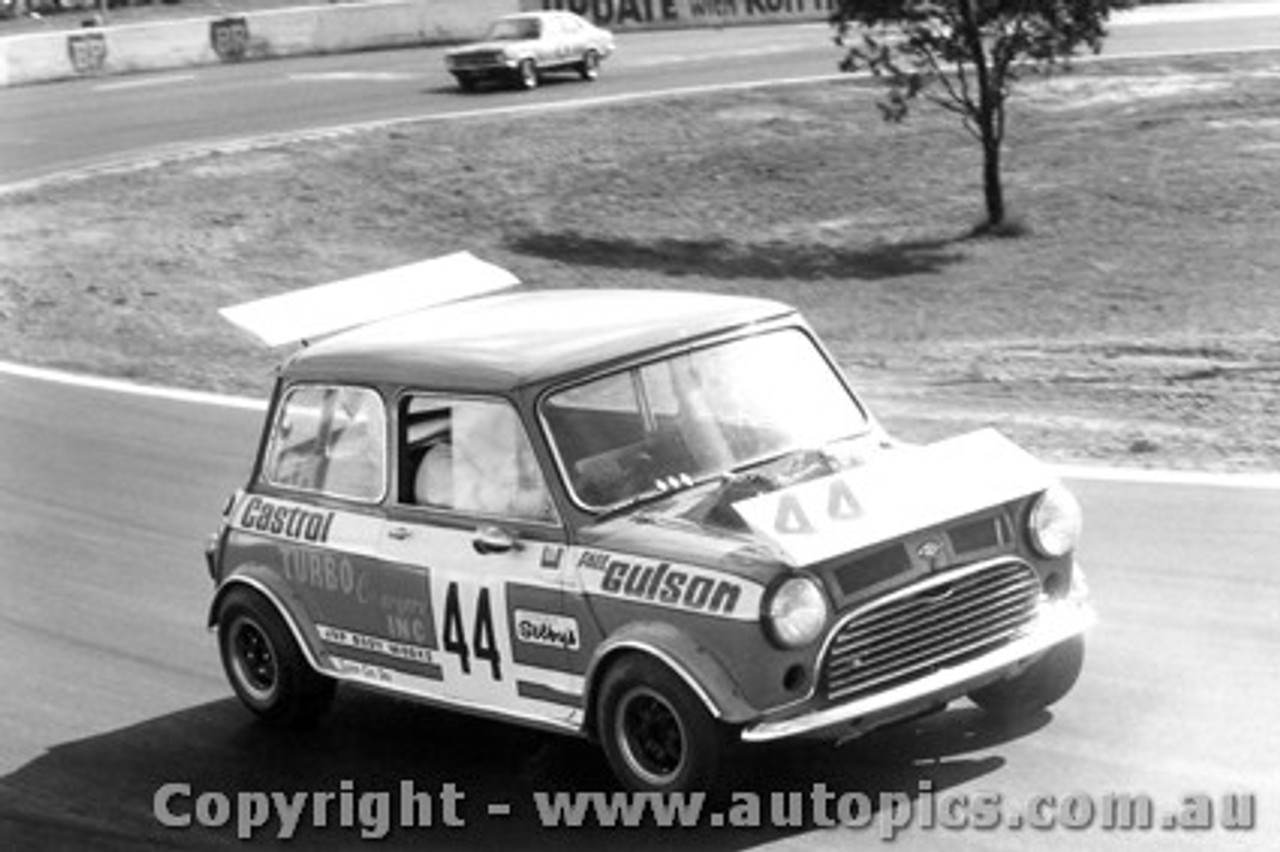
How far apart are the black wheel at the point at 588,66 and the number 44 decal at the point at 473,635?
1290 inches

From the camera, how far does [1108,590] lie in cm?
990

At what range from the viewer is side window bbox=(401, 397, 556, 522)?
317 inches

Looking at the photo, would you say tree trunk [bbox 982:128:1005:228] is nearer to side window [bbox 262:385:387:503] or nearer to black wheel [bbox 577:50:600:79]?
black wheel [bbox 577:50:600:79]

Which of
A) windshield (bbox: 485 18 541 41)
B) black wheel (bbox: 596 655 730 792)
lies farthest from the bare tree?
black wheel (bbox: 596 655 730 792)

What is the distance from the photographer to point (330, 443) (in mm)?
8852

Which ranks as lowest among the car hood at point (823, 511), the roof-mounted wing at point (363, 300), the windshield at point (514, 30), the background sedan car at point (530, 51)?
the background sedan car at point (530, 51)

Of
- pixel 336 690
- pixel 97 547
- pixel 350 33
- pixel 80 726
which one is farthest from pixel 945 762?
pixel 350 33

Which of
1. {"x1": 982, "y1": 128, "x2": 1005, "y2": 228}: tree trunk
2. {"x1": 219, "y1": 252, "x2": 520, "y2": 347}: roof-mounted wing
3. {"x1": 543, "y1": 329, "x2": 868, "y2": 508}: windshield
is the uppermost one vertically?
{"x1": 219, "y1": 252, "x2": 520, "y2": 347}: roof-mounted wing

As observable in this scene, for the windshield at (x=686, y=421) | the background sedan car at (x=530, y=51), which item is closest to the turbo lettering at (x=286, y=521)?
the windshield at (x=686, y=421)

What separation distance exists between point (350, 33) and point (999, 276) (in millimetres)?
24955

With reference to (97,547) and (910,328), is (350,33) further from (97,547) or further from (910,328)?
(97,547)

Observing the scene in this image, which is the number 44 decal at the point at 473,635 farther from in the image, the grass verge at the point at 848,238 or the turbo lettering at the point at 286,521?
the grass verge at the point at 848,238

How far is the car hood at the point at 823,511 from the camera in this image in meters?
7.32

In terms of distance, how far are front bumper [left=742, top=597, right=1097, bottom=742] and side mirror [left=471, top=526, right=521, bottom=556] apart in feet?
3.85
